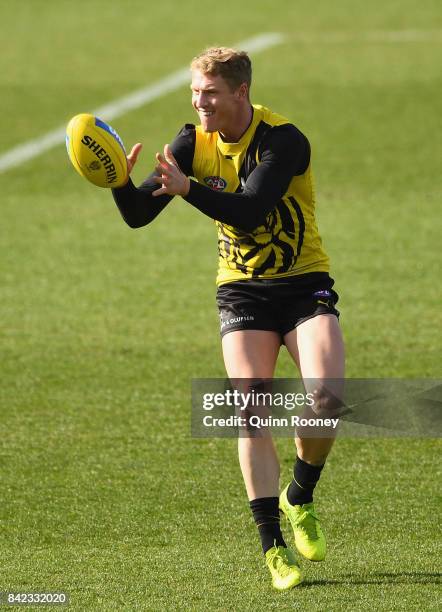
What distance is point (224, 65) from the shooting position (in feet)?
21.1

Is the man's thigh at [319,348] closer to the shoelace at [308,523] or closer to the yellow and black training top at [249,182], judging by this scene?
the yellow and black training top at [249,182]

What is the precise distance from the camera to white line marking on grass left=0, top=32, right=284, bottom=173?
18500 millimetres

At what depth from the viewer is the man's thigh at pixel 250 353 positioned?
6.52m

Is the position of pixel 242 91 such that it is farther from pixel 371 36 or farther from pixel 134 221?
pixel 371 36

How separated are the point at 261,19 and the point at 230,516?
21012 mm

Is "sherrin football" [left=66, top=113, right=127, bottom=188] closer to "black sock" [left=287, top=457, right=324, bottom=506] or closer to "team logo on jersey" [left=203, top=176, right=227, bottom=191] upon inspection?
"team logo on jersey" [left=203, top=176, right=227, bottom=191]

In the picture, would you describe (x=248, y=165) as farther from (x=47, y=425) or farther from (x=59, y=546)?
(x=47, y=425)

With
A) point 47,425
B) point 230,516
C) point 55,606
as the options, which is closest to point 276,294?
point 230,516

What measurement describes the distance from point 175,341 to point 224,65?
4.76 m

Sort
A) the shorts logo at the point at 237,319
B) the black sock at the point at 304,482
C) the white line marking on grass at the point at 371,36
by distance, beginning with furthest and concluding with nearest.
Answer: the white line marking on grass at the point at 371,36, the black sock at the point at 304,482, the shorts logo at the point at 237,319

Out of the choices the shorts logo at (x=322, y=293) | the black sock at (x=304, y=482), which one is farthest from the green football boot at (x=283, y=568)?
the shorts logo at (x=322, y=293)

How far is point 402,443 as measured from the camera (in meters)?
8.52

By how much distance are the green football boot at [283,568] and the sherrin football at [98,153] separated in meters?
1.88

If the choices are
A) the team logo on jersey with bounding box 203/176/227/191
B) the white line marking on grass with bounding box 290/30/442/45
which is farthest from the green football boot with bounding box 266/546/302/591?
the white line marking on grass with bounding box 290/30/442/45
